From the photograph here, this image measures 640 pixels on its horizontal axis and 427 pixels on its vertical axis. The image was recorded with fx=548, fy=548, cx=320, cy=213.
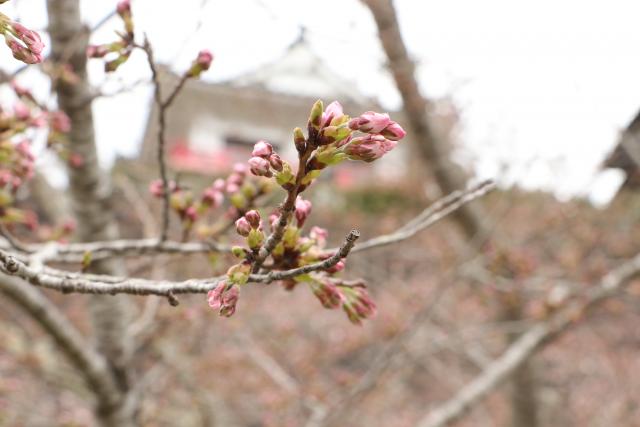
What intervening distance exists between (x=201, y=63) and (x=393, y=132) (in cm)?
71

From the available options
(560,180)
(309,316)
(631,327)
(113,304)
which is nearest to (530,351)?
(113,304)

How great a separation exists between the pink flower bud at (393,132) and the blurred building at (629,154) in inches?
91.3

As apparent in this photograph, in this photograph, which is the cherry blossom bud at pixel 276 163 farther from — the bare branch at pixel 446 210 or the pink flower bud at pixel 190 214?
the pink flower bud at pixel 190 214

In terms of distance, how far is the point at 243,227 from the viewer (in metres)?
0.94

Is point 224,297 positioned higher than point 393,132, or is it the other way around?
point 393,132

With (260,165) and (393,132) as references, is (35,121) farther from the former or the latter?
(393,132)

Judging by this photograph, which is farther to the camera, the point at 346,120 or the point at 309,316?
the point at 309,316

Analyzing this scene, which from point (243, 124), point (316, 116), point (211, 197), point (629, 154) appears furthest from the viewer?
point (243, 124)

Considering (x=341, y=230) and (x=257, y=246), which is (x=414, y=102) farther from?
(x=341, y=230)

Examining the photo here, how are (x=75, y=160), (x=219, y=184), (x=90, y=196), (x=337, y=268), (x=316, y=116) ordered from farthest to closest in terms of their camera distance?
(x=90, y=196) < (x=75, y=160) < (x=219, y=184) < (x=337, y=268) < (x=316, y=116)

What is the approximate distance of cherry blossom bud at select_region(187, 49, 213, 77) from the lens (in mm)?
1371

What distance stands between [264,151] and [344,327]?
7.02 metres

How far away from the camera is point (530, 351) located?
340 centimetres

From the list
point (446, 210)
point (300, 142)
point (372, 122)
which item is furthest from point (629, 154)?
point (300, 142)
